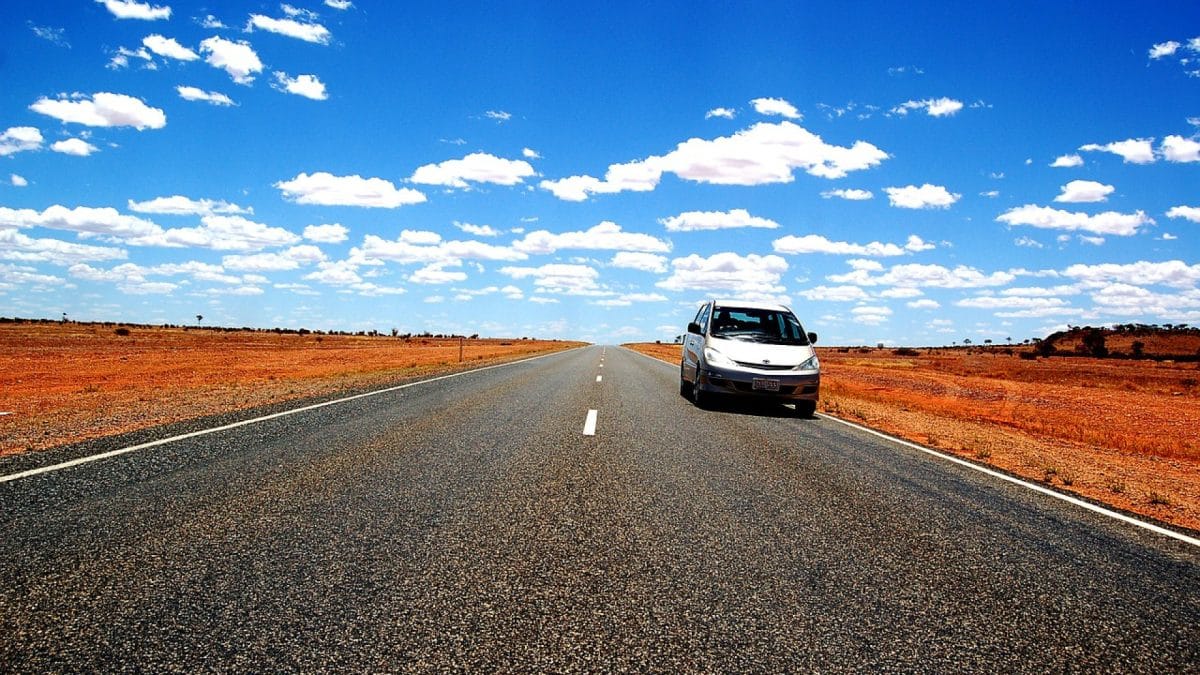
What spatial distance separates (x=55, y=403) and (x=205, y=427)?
6712mm

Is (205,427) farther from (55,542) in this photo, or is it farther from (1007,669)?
(1007,669)

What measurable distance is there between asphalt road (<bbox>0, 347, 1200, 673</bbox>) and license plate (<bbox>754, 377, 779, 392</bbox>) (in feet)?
15.1

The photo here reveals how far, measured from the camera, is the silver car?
37.5 ft

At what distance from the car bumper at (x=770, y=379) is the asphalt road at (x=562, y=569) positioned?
4620 mm

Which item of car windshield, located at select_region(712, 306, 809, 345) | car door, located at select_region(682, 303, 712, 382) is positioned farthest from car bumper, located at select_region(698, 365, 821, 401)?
car windshield, located at select_region(712, 306, 809, 345)

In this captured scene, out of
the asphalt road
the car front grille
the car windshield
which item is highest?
the car windshield

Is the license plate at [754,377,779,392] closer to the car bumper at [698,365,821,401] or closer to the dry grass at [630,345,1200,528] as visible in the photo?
the car bumper at [698,365,821,401]

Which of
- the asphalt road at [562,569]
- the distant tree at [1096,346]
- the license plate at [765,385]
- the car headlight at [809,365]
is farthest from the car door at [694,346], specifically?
the distant tree at [1096,346]

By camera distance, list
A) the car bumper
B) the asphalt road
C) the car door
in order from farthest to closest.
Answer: the car door < the car bumper < the asphalt road

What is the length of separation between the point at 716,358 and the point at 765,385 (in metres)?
0.98

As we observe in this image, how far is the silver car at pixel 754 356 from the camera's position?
37.5ft

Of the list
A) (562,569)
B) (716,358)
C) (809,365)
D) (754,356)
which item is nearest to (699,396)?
(716,358)

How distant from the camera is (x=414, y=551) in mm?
3777

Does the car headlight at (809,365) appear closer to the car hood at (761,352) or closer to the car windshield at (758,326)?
the car hood at (761,352)
